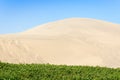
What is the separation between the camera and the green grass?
1606 cm

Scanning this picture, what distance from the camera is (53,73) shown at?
17.2m

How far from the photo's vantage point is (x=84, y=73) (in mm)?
17766

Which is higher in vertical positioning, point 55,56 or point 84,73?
point 55,56

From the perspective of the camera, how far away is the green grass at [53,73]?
1606 cm

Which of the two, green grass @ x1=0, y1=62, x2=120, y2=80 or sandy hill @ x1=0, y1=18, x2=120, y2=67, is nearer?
green grass @ x1=0, y1=62, x2=120, y2=80

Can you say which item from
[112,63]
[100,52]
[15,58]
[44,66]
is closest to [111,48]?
[100,52]

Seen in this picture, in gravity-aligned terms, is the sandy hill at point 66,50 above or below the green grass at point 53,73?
above

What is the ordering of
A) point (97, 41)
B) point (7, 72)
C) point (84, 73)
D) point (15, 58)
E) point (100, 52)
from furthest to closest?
point (97, 41) → point (100, 52) → point (15, 58) → point (84, 73) → point (7, 72)

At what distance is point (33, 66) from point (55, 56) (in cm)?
2772

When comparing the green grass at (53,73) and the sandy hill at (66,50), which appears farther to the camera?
the sandy hill at (66,50)

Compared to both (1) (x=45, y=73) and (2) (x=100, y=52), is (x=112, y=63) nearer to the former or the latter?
(2) (x=100, y=52)

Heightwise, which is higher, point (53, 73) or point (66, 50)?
point (66, 50)

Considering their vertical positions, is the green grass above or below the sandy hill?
below

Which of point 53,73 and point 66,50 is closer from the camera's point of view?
point 53,73
